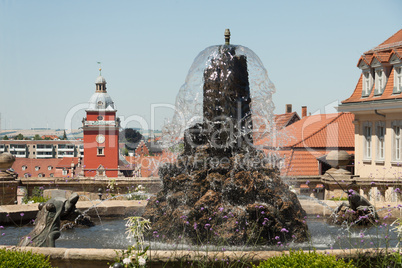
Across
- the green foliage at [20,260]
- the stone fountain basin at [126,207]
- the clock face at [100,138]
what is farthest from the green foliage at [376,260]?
the clock face at [100,138]

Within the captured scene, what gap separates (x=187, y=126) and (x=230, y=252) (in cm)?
393

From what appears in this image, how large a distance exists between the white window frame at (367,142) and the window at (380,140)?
0.60m

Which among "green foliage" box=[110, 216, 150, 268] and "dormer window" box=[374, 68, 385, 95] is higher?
"dormer window" box=[374, 68, 385, 95]

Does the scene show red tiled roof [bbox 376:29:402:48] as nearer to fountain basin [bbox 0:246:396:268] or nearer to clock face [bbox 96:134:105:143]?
fountain basin [bbox 0:246:396:268]

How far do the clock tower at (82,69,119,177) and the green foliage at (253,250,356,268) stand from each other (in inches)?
3495

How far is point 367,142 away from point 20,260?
2328 centimetres

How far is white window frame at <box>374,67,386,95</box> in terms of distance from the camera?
79.2 feet

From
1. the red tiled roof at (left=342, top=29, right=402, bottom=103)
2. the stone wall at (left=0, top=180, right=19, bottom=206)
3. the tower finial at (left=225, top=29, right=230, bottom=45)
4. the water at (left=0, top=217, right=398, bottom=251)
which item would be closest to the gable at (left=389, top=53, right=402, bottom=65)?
the red tiled roof at (left=342, top=29, right=402, bottom=103)

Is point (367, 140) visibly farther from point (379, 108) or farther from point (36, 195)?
point (36, 195)

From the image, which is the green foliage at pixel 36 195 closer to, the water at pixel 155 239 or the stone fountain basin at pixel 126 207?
the stone fountain basin at pixel 126 207

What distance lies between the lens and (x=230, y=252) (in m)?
5.52

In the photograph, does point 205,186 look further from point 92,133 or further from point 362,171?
point 92,133


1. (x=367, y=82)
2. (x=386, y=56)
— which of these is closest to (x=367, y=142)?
(x=367, y=82)

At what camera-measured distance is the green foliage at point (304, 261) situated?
471cm
